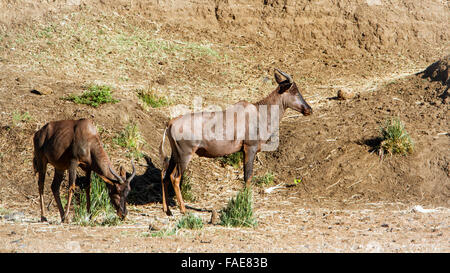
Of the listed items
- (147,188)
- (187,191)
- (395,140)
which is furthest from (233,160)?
(395,140)

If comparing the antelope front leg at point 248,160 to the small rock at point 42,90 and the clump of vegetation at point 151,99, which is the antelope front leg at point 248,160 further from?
the small rock at point 42,90

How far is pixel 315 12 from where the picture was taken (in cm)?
1620

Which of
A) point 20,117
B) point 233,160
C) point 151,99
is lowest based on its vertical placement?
point 233,160

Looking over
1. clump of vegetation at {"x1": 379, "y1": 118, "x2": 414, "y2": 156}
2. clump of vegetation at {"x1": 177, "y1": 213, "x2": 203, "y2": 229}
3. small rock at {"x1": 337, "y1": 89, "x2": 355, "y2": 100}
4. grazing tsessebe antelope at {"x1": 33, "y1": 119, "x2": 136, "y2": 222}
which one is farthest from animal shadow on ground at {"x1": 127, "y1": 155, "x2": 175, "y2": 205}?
small rock at {"x1": 337, "y1": 89, "x2": 355, "y2": 100}

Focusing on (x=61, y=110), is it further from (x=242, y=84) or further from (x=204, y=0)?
(x=204, y=0)

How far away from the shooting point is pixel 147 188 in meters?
10.0

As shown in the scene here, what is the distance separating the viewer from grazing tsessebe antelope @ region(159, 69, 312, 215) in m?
9.15

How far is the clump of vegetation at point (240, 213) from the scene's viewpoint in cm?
789

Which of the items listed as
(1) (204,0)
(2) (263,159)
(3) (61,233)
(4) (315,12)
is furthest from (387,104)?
(3) (61,233)

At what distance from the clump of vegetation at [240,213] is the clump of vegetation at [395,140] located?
363 cm

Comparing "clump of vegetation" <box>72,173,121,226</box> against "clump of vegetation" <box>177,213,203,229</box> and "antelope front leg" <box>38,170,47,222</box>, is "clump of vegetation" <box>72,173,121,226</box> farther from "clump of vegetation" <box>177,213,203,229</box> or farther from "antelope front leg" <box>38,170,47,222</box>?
"clump of vegetation" <box>177,213,203,229</box>

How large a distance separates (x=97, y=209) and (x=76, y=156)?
2.88 feet

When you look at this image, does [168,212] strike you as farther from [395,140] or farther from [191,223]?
[395,140]
